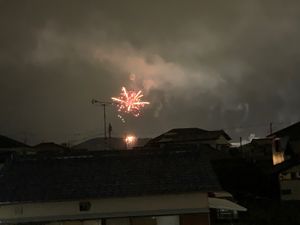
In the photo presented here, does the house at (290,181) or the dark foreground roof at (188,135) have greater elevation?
the dark foreground roof at (188,135)

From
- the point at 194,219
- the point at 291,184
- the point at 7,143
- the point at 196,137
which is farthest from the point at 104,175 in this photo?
the point at 196,137

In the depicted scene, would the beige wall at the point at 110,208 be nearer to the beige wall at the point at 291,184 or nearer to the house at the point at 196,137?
the beige wall at the point at 291,184

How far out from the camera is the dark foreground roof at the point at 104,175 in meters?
26.8

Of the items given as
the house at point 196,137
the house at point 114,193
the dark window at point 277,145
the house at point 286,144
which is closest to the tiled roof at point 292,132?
the house at point 286,144

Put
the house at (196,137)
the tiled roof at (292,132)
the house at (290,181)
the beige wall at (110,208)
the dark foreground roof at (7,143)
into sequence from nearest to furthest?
the beige wall at (110,208), the house at (290,181), the tiled roof at (292,132), the dark foreground roof at (7,143), the house at (196,137)

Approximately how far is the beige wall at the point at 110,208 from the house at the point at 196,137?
40.0 meters

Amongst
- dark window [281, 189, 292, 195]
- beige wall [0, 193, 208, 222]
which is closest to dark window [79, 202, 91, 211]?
beige wall [0, 193, 208, 222]

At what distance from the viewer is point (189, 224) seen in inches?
1024

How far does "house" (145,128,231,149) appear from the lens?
6731 centimetres

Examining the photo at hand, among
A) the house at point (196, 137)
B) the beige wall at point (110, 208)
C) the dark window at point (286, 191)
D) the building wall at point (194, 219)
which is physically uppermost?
the house at point (196, 137)

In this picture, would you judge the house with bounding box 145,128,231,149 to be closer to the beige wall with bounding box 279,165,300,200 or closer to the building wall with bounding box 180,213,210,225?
the beige wall with bounding box 279,165,300,200

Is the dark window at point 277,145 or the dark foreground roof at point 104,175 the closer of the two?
the dark foreground roof at point 104,175

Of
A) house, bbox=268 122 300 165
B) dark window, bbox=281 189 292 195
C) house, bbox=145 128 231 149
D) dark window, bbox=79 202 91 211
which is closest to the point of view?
dark window, bbox=79 202 91 211

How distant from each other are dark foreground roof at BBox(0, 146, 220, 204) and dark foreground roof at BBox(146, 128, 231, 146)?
37666 mm
